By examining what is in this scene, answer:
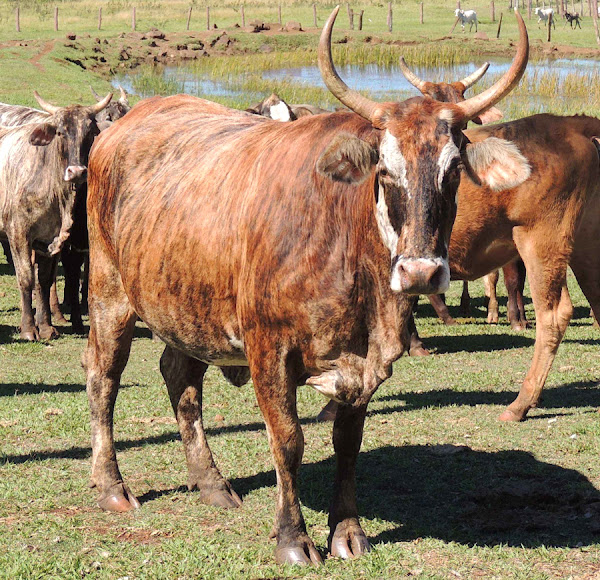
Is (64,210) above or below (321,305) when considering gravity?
below

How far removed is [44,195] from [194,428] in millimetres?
6213

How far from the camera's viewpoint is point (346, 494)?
4.95m

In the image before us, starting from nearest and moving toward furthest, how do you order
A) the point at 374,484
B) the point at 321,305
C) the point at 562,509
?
the point at 321,305, the point at 562,509, the point at 374,484

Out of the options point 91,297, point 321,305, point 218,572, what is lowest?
point 218,572

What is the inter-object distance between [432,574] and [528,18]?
64768 mm

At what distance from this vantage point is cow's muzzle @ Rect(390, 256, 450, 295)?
4.03 meters

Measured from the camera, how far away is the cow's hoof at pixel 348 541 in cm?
486

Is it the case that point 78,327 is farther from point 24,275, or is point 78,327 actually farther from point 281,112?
point 281,112

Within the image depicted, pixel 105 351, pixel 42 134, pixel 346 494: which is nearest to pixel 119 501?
pixel 105 351

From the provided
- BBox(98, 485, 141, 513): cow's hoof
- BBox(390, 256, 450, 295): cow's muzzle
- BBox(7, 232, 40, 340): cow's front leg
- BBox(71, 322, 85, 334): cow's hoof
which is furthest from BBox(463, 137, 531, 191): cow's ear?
BBox(71, 322, 85, 334): cow's hoof

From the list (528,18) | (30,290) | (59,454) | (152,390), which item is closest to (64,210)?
(30,290)

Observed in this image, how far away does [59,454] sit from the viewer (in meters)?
6.62

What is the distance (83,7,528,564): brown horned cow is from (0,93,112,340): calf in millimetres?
5720

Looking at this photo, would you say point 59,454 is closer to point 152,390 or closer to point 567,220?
point 152,390
